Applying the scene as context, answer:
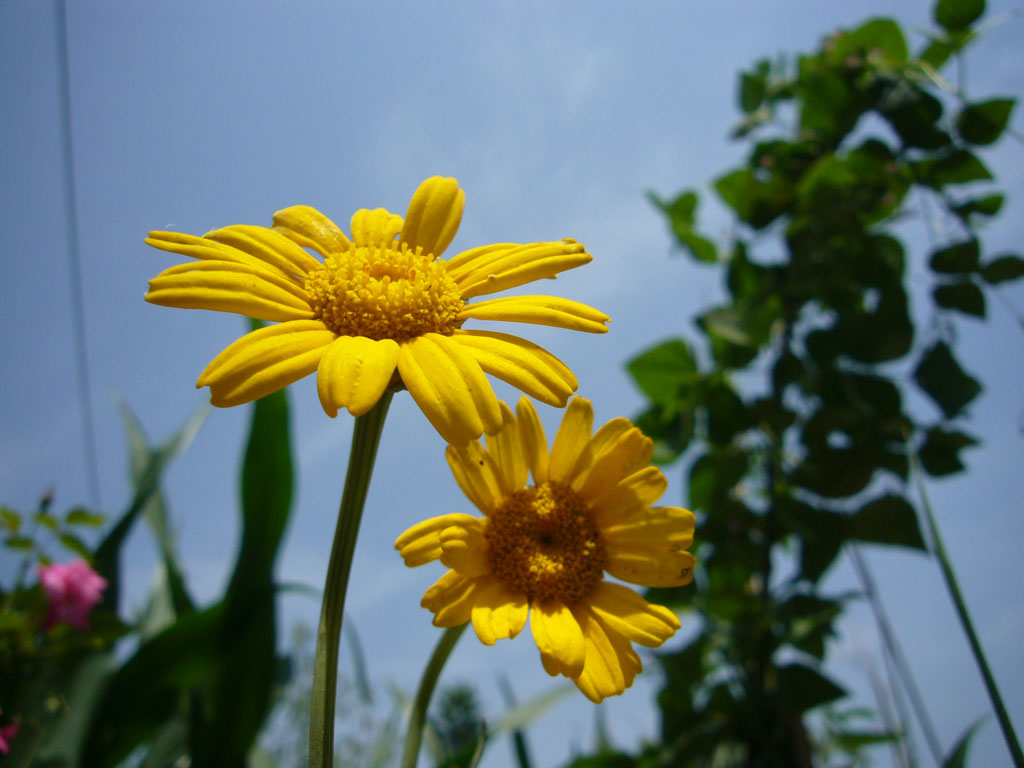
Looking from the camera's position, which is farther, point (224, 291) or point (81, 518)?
point (81, 518)

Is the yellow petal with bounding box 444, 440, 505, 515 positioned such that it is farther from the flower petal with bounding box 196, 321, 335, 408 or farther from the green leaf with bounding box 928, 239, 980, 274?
the green leaf with bounding box 928, 239, 980, 274

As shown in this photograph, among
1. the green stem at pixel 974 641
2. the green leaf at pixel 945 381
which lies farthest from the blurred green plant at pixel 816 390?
the green stem at pixel 974 641

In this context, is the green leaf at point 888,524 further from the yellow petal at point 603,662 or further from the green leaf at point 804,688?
the yellow petal at point 603,662

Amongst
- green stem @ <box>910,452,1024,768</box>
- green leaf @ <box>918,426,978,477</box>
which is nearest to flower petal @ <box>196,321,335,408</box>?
green stem @ <box>910,452,1024,768</box>

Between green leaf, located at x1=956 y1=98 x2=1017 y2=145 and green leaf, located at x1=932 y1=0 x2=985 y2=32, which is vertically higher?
green leaf, located at x1=932 y1=0 x2=985 y2=32

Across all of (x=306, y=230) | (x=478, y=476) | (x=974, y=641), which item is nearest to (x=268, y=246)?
(x=306, y=230)

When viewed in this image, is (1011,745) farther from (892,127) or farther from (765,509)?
(892,127)

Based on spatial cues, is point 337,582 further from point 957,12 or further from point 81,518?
point 957,12
